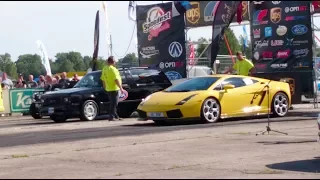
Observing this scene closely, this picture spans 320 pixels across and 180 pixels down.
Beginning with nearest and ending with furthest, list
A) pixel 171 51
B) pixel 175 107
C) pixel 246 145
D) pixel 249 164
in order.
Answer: pixel 249 164 < pixel 246 145 < pixel 175 107 < pixel 171 51

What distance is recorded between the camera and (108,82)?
19.3m

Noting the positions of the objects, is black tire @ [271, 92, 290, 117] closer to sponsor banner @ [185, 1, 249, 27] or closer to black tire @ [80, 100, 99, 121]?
black tire @ [80, 100, 99, 121]

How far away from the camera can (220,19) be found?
24.3 m

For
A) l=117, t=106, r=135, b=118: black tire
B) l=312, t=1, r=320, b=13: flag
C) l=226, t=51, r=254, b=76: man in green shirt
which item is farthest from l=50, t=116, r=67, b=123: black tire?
l=312, t=1, r=320, b=13: flag

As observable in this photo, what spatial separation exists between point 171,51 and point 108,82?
299 inches

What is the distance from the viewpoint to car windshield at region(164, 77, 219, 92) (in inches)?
669

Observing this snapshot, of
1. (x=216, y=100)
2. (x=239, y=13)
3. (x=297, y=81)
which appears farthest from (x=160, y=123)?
(x=239, y=13)

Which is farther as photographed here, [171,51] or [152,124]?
[171,51]

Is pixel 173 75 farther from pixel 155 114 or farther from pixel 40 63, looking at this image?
pixel 40 63

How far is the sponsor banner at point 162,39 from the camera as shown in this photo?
2622 centimetres

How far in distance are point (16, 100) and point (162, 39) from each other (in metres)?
6.05

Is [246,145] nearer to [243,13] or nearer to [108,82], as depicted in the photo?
[108,82]

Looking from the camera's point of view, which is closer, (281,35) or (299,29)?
(299,29)

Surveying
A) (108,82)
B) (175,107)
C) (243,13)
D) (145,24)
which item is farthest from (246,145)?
(145,24)
